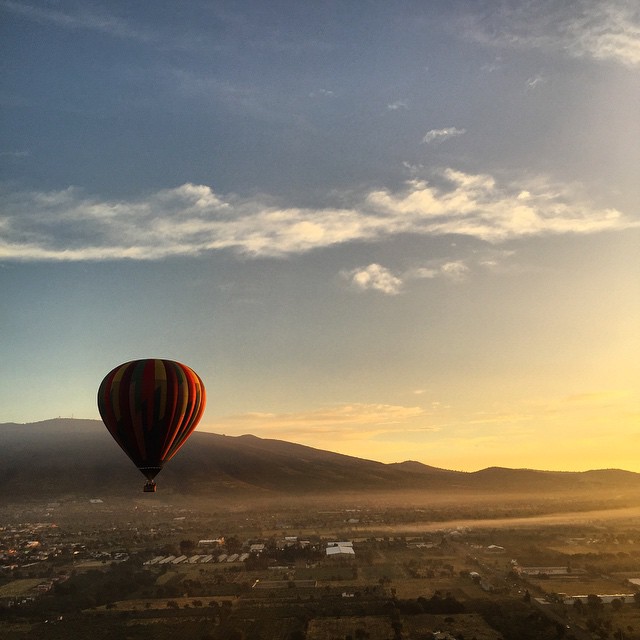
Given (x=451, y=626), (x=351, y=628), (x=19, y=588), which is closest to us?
(x=451, y=626)

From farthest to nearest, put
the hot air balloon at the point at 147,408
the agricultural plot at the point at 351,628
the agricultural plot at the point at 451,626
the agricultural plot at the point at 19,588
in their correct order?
the agricultural plot at the point at 19,588 < the agricultural plot at the point at 351,628 < the agricultural plot at the point at 451,626 < the hot air balloon at the point at 147,408

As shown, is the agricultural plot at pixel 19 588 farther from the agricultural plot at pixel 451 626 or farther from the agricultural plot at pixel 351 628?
the agricultural plot at pixel 451 626

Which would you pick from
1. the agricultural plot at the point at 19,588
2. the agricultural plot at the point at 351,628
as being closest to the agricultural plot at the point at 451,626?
the agricultural plot at the point at 351,628

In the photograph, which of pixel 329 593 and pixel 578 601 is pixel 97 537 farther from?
pixel 578 601

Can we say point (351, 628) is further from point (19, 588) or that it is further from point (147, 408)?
point (19, 588)

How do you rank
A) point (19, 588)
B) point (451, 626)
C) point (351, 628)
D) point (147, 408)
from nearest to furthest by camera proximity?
1. point (147, 408)
2. point (451, 626)
3. point (351, 628)
4. point (19, 588)

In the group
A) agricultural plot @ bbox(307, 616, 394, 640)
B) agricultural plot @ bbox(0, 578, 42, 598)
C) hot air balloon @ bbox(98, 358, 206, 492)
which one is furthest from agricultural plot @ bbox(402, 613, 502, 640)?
agricultural plot @ bbox(0, 578, 42, 598)

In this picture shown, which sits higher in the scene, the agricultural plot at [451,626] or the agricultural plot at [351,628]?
the agricultural plot at [451,626]

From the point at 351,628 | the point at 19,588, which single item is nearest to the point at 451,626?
the point at 351,628
